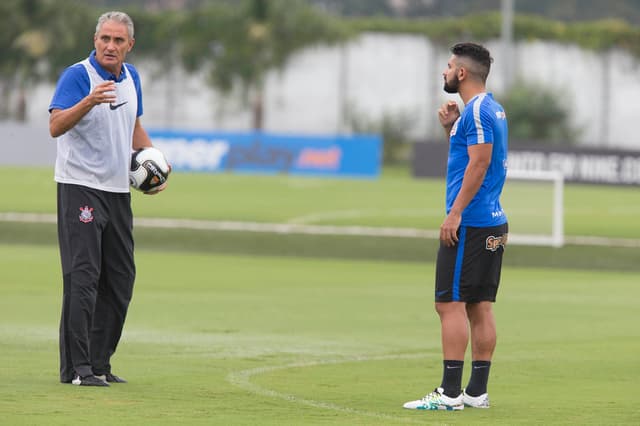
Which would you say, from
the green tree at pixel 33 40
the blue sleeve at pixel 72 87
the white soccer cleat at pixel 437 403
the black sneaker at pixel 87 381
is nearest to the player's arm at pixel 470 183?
the white soccer cleat at pixel 437 403

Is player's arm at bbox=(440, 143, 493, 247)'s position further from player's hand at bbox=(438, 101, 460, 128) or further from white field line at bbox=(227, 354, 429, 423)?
white field line at bbox=(227, 354, 429, 423)

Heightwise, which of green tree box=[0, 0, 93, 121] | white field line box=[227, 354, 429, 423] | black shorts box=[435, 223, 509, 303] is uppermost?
green tree box=[0, 0, 93, 121]

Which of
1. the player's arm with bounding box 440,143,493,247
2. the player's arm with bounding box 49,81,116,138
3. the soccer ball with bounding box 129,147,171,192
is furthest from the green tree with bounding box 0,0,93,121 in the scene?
the player's arm with bounding box 440,143,493,247

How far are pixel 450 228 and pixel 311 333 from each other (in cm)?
408

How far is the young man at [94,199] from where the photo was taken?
29.3ft

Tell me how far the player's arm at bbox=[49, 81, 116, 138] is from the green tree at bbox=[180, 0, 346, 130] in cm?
5419

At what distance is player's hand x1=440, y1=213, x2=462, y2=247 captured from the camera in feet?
27.7

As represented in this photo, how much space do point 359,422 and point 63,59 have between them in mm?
58591

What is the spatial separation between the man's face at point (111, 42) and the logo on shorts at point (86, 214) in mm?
877

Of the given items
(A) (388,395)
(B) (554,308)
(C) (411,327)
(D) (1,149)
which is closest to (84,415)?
(A) (388,395)

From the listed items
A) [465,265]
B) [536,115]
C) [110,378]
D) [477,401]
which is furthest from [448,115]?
[536,115]

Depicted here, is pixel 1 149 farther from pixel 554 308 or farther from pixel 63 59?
pixel 554 308

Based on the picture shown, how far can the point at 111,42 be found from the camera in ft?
29.5

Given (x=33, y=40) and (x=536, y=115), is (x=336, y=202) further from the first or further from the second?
(x=33, y=40)
